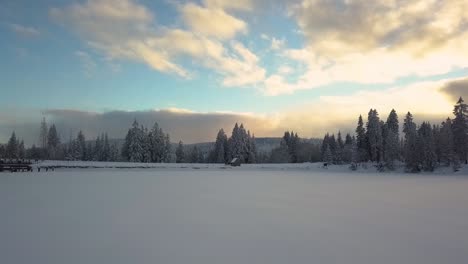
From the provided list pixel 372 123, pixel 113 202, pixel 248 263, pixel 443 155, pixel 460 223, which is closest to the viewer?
pixel 248 263

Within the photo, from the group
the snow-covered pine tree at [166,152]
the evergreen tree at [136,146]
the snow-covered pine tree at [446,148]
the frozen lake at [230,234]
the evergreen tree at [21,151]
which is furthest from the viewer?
the evergreen tree at [21,151]

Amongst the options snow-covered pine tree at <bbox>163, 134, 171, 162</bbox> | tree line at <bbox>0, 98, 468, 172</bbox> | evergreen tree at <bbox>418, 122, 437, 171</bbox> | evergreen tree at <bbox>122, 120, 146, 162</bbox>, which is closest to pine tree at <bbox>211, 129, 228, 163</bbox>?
tree line at <bbox>0, 98, 468, 172</bbox>

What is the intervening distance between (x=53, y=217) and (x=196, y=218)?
4842 millimetres

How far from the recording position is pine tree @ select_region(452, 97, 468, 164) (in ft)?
218

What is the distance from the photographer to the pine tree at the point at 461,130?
218 feet

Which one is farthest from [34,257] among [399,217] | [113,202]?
[399,217]

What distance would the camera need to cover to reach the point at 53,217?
11.8 m

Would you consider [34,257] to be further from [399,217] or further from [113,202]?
[399,217]

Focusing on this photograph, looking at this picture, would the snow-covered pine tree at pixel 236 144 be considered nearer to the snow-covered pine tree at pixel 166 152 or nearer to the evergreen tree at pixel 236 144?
the evergreen tree at pixel 236 144

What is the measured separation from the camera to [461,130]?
67.8 m

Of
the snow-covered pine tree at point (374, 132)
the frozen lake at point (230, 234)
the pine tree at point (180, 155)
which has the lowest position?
the frozen lake at point (230, 234)

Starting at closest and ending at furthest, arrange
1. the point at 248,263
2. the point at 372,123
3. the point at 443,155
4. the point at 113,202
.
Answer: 1. the point at 248,263
2. the point at 113,202
3. the point at 443,155
4. the point at 372,123

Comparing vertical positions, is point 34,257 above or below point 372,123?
below

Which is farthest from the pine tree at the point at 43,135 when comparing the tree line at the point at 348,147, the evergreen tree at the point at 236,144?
the evergreen tree at the point at 236,144
